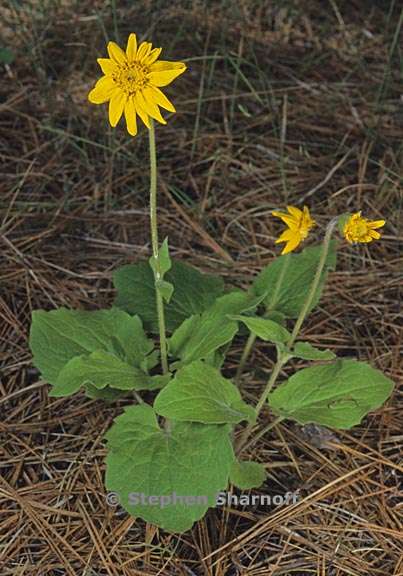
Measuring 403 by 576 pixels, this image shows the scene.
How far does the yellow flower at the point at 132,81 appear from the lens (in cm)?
160

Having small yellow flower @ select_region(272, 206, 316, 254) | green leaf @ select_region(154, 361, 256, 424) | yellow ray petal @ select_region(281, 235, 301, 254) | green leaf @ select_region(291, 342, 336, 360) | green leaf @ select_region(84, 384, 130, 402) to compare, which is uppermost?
small yellow flower @ select_region(272, 206, 316, 254)

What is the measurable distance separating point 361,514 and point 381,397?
0.98ft

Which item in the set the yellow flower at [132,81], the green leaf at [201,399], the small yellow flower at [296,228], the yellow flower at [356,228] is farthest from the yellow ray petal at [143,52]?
the green leaf at [201,399]

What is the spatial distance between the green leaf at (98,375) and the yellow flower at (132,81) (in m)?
0.60

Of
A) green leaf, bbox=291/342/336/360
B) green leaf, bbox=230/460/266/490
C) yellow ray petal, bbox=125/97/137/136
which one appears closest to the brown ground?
green leaf, bbox=230/460/266/490

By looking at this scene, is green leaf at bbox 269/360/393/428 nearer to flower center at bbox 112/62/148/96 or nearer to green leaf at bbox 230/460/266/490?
green leaf at bbox 230/460/266/490

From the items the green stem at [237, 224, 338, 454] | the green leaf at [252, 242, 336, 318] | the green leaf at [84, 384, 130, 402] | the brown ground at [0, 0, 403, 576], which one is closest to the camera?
the green stem at [237, 224, 338, 454]

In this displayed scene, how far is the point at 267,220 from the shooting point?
266cm

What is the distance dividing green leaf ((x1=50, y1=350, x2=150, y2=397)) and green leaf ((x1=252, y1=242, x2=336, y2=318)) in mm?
433

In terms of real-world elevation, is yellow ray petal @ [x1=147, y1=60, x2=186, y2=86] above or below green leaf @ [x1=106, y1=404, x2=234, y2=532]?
above

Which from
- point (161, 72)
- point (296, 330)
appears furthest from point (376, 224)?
point (161, 72)

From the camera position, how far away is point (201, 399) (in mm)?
1772

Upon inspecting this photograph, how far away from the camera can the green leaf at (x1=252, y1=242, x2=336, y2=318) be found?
2105 mm

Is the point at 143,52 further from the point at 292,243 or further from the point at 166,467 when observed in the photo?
the point at 166,467
